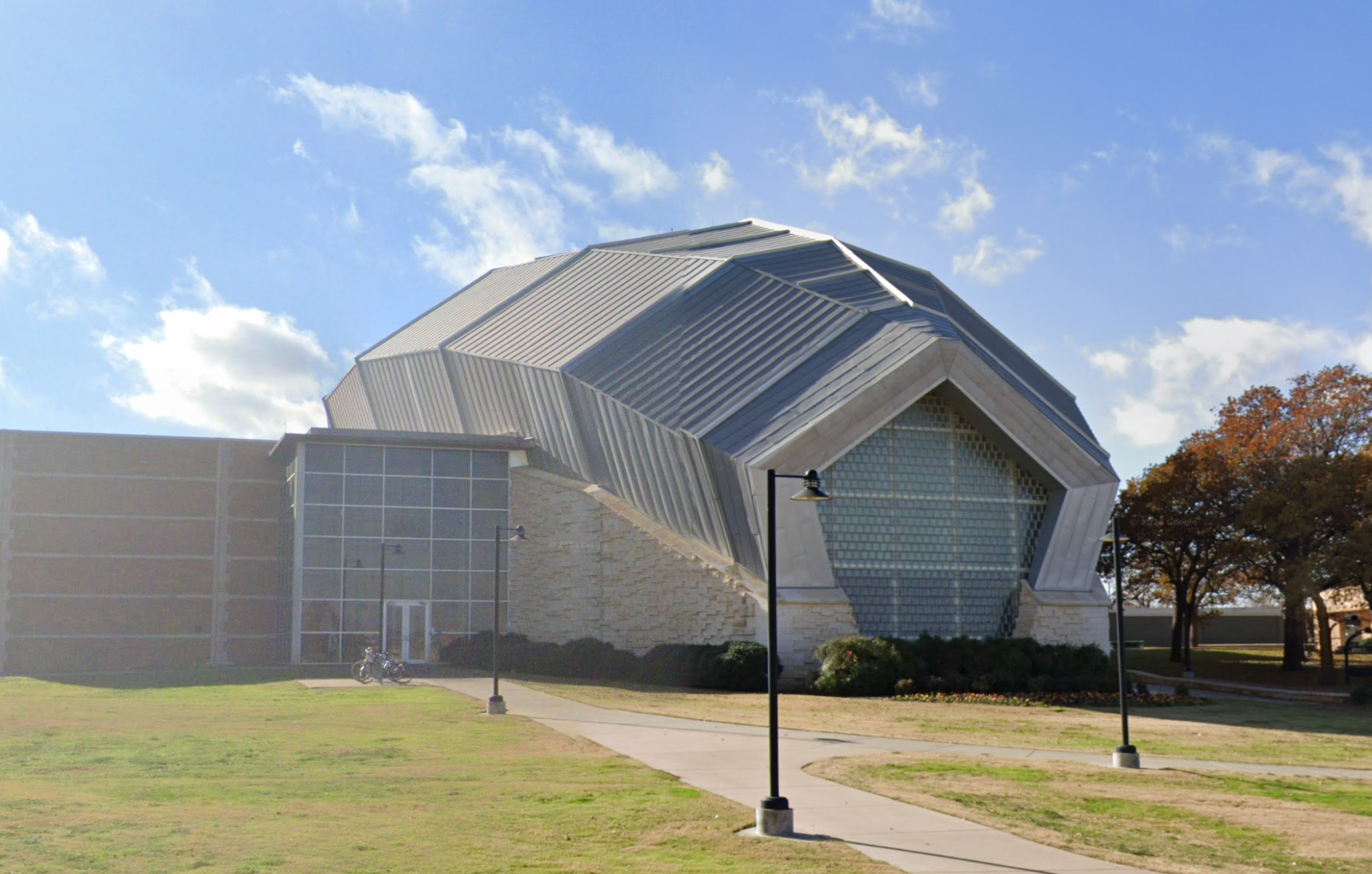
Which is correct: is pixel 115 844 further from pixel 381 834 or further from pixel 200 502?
pixel 200 502

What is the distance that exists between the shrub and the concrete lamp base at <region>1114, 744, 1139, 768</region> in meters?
15.4

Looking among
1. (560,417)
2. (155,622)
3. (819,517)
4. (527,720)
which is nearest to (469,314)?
(560,417)

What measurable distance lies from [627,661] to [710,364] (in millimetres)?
10237

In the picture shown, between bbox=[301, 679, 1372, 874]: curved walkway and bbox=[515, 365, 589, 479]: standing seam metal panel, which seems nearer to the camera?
bbox=[301, 679, 1372, 874]: curved walkway

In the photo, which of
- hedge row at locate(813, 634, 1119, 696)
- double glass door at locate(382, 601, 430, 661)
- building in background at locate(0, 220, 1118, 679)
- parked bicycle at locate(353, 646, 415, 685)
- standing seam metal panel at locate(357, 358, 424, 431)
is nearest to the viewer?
hedge row at locate(813, 634, 1119, 696)

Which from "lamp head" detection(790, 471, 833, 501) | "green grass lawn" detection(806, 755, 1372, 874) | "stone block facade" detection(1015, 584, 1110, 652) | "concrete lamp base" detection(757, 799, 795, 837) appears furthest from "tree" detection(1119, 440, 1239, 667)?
"concrete lamp base" detection(757, 799, 795, 837)

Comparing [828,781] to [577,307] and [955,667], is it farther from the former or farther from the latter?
[577,307]

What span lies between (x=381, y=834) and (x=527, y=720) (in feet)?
40.1

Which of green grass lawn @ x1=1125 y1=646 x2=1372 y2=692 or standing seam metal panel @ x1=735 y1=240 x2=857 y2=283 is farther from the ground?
standing seam metal panel @ x1=735 y1=240 x2=857 y2=283

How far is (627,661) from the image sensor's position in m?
41.8

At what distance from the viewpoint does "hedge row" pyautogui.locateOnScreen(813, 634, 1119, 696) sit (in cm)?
3641

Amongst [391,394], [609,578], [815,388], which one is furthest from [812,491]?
[391,394]

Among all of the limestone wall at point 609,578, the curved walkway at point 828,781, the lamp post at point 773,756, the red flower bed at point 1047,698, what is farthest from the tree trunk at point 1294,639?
the lamp post at point 773,756

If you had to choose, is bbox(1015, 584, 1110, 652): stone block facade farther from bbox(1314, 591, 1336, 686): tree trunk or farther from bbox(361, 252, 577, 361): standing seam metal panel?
bbox(361, 252, 577, 361): standing seam metal panel
